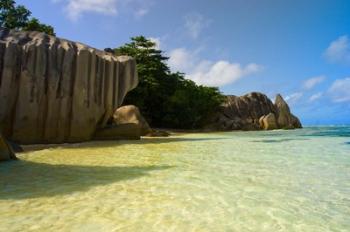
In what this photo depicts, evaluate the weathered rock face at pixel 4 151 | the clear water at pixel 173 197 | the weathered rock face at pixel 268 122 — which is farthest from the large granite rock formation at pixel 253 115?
the clear water at pixel 173 197

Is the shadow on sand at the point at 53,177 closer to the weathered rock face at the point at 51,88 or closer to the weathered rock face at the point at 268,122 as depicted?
the weathered rock face at the point at 51,88

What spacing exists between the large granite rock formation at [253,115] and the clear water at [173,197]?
3004 centimetres

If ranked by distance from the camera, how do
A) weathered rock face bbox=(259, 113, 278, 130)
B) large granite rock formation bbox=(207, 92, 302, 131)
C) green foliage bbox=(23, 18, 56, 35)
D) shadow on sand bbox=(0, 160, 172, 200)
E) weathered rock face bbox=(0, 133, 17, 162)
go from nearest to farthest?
shadow on sand bbox=(0, 160, 172, 200) → weathered rock face bbox=(0, 133, 17, 162) → green foliage bbox=(23, 18, 56, 35) → large granite rock formation bbox=(207, 92, 302, 131) → weathered rock face bbox=(259, 113, 278, 130)

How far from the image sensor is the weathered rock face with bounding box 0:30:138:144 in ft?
42.8

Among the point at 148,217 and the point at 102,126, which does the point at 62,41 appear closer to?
the point at 102,126

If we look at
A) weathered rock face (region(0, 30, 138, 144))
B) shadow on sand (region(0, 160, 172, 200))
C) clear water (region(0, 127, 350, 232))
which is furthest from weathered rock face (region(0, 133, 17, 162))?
weathered rock face (region(0, 30, 138, 144))

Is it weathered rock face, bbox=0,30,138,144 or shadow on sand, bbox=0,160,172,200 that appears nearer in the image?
shadow on sand, bbox=0,160,172,200

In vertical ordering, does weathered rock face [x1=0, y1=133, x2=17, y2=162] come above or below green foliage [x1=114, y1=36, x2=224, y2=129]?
below

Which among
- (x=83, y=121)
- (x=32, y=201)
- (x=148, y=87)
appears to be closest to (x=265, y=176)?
(x=32, y=201)

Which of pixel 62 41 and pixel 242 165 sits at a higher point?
pixel 62 41

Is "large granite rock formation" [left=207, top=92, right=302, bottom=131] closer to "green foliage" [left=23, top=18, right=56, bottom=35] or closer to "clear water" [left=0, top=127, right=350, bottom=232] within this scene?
"green foliage" [left=23, top=18, right=56, bottom=35]

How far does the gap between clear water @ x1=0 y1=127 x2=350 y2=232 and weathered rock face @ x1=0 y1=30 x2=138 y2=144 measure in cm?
608

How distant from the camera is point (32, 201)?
4273mm

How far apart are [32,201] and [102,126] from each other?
1241cm
